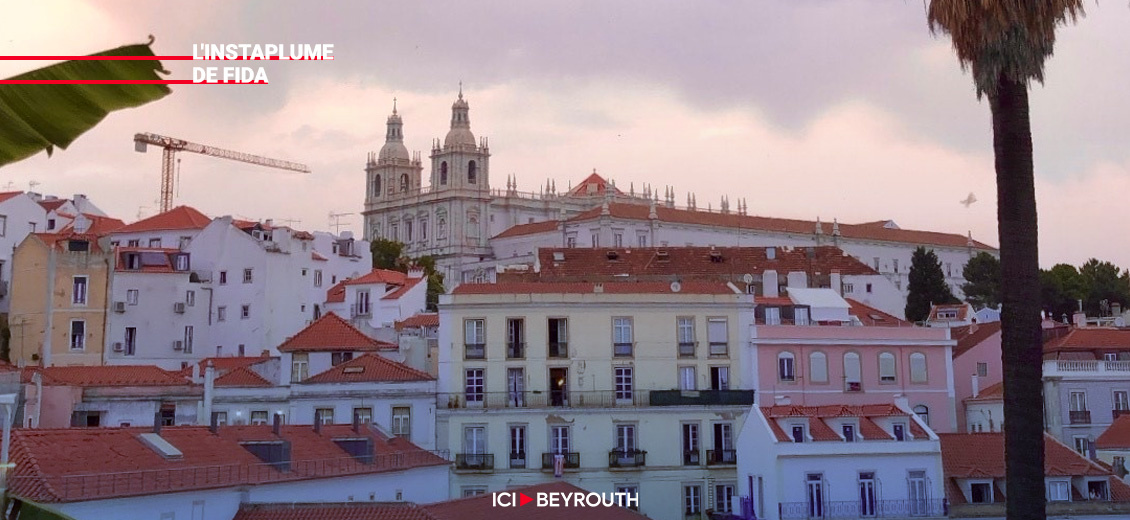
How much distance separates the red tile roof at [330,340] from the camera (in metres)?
50.2

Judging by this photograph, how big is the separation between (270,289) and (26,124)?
224 ft

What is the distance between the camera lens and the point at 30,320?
66.4 m

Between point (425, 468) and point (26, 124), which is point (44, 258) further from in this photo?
point (26, 124)

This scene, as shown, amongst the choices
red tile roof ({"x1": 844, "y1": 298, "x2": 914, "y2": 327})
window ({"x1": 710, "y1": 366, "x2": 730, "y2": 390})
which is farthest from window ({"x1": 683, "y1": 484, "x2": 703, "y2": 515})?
red tile roof ({"x1": 844, "y1": 298, "x2": 914, "y2": 327})

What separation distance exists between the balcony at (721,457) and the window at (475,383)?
8.02 metres

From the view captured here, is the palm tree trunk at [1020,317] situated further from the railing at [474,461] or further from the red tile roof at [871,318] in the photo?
the red tile roof at [871,318]

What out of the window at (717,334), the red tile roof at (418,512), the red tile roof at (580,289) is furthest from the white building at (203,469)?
the window at (717,334)

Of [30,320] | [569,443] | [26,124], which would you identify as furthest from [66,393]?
[26,124]

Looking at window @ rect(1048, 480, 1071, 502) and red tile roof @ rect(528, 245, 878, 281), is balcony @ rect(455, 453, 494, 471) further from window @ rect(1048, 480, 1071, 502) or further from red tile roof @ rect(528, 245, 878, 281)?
red tile roof @ rect(528, 245, 878, 281)

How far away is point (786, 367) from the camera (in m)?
49.6

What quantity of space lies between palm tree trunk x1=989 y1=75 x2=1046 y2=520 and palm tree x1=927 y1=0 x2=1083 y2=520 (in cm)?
1

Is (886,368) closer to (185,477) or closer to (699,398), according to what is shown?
(699,398)

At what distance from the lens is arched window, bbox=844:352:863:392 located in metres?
50.1

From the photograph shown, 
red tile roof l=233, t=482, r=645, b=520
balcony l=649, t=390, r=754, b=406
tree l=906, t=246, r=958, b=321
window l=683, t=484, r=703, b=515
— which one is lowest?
window l=683, t=484, r=703, b=515
